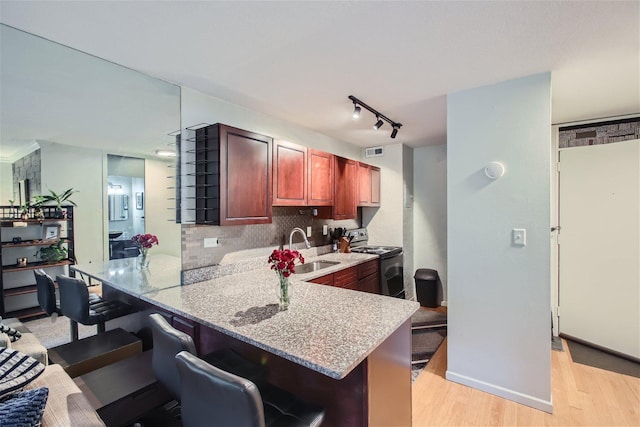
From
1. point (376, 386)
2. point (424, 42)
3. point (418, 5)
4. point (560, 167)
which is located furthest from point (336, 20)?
point (560, 167)

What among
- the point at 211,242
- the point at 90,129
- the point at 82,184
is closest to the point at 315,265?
the point at 211,242

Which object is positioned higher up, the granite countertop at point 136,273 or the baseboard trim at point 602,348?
the granite countertop at point 136,273

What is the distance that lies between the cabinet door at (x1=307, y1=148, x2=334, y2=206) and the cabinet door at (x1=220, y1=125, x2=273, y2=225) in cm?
58

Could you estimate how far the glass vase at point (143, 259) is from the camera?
2283mm

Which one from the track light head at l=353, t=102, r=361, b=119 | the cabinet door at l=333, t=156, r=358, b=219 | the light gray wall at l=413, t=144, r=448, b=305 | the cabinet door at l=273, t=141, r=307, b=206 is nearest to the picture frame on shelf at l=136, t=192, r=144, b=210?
the cabinet door at l=273, t=141, r=307, b=206

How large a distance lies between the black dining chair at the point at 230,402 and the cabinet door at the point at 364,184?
2.95 meters

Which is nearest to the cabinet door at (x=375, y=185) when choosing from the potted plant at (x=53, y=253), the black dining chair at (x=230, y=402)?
the black dining chair at (x=230, y=402)

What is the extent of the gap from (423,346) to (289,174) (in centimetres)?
226

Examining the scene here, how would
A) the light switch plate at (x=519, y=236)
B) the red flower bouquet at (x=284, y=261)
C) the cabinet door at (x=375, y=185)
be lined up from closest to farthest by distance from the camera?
the red flower bouquet at (x=284, y=261), the light switch plate at (x=519, y=236), the cabinet door at (x=375, y=185)

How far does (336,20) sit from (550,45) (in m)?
1.31

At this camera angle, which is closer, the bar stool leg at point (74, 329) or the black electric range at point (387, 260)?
the bar stool leg at point (74, 329)

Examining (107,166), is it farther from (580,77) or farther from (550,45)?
(580,77)

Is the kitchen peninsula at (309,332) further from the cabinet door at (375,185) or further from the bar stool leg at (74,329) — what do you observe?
the cabinet door at (375,185)

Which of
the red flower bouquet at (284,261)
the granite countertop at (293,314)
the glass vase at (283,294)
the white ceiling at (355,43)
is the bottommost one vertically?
the granite countertop at (293,314)
